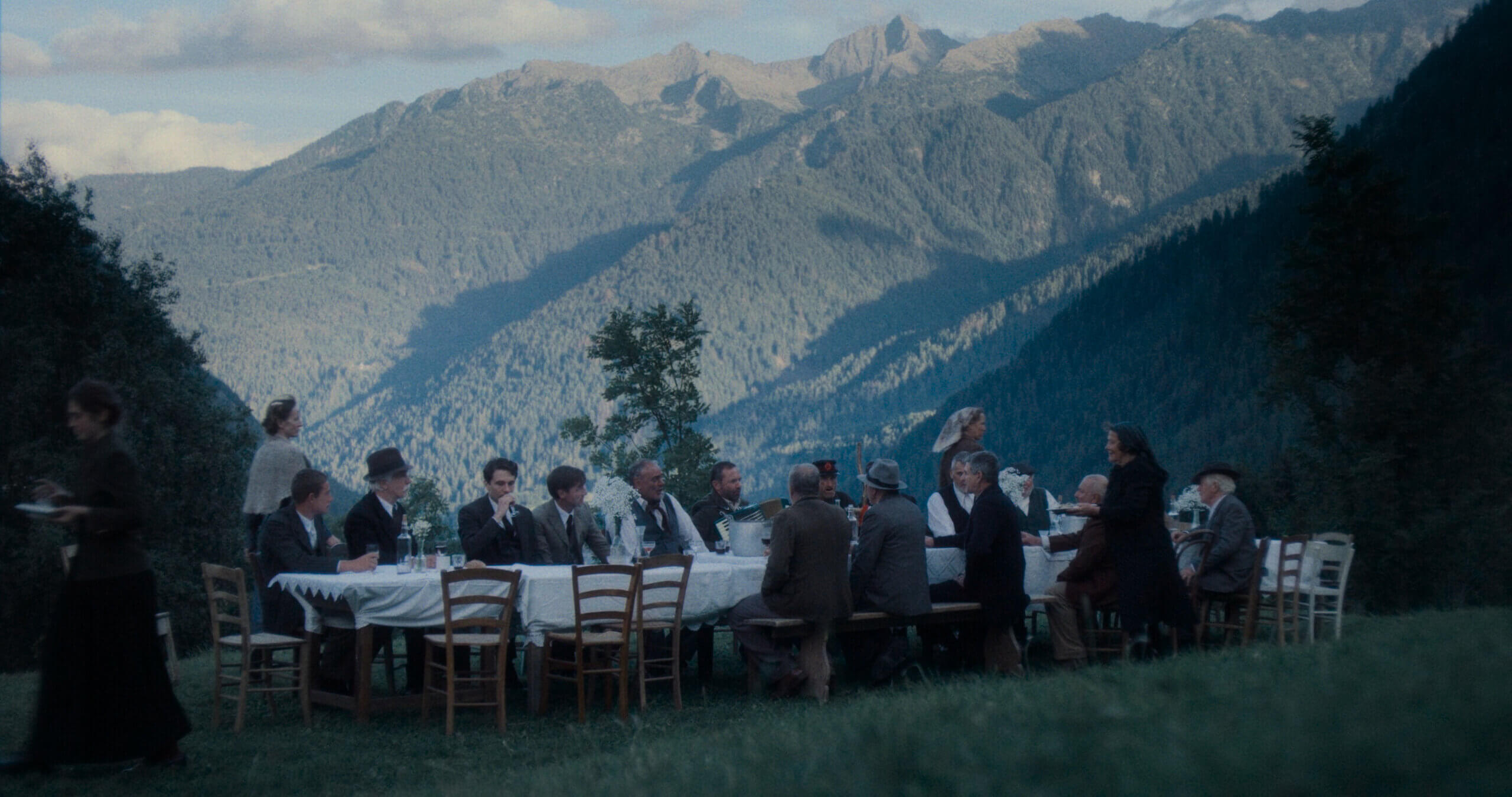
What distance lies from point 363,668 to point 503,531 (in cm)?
159

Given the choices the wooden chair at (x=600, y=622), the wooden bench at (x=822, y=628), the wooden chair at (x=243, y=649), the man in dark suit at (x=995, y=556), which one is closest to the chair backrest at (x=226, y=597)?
the wooden chair at (x=243, y=649)

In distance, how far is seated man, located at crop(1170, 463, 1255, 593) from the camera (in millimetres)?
9109

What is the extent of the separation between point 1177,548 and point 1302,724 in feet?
25.0

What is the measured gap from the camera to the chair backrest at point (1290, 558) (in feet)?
29.9

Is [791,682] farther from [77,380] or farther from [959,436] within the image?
[77,380]

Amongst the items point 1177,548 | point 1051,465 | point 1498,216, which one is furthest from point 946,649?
point 1051,465

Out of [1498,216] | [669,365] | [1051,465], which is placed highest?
[1498,216]

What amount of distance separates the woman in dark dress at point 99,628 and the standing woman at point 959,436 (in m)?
5.73

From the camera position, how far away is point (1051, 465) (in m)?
98.2

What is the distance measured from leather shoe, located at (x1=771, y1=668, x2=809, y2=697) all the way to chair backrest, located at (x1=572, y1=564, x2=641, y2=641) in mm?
1064

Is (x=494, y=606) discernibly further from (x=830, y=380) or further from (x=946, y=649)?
(x=830, y=380)

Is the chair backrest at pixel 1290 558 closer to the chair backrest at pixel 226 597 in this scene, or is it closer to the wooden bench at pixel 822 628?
the wooden bench at pixel 822 628

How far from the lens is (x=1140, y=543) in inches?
295

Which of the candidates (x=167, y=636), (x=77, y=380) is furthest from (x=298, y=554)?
(x=77, y=380)
